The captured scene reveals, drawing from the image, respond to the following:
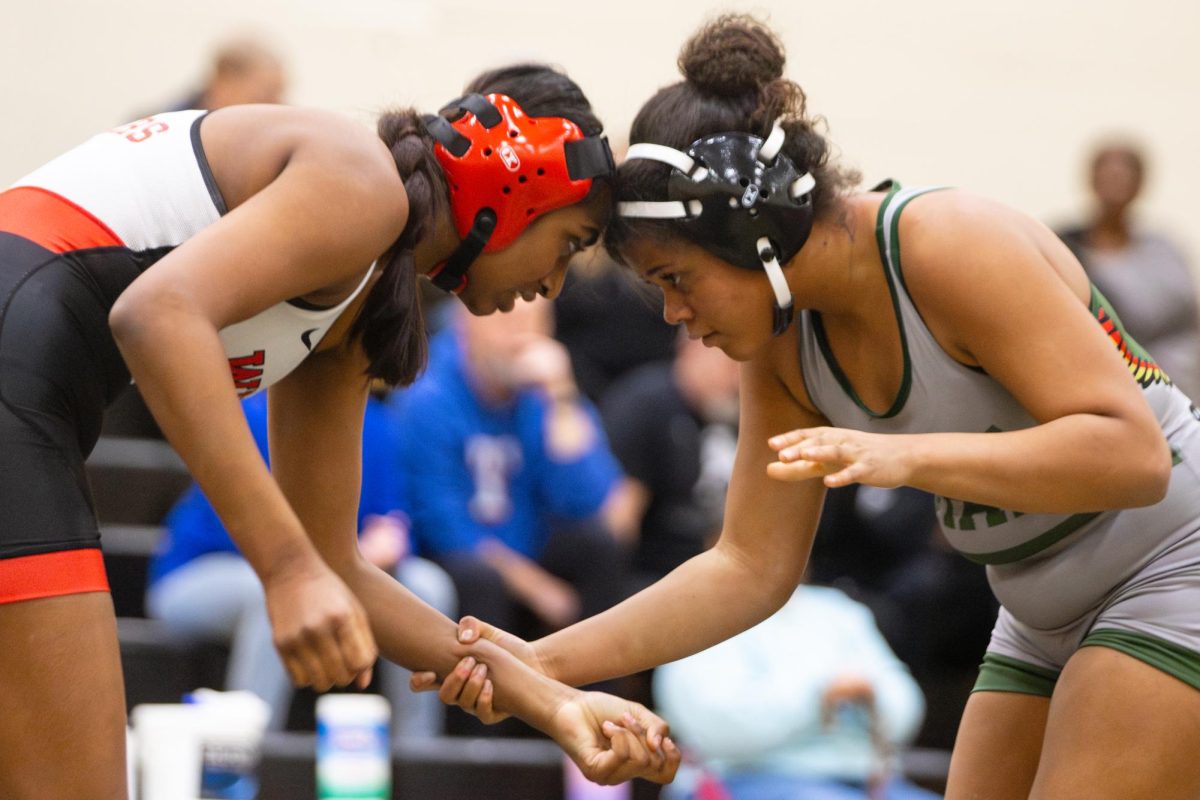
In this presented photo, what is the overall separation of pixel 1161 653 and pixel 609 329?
337cm

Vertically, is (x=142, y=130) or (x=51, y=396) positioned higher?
(x=142, y=130)

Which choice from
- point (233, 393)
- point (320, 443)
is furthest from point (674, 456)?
point (233, 393)

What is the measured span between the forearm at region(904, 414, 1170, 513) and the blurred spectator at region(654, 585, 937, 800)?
196cm

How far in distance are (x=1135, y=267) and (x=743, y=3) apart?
6.64 ft

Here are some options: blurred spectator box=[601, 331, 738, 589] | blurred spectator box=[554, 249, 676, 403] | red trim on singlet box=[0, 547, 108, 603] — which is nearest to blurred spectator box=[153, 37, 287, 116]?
blurred spectator box=[554, 249, 676, 403]

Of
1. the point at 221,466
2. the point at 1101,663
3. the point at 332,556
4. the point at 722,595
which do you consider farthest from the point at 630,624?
the point at 221,466

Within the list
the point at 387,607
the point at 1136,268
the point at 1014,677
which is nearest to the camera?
the point at 1014,677

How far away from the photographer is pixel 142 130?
2156 mm

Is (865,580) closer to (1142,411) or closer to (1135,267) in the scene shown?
(1135,267)

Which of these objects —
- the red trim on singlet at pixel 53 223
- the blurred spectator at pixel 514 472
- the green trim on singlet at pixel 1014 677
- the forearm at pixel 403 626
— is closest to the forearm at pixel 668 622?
the forearm at pixel 403 626

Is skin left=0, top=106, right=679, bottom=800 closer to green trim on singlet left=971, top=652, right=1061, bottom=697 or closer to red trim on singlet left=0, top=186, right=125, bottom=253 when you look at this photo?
red trim on singlet left=0, top=186, right=125, bottom=253

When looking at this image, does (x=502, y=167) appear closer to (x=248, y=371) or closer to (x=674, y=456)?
(x=248, y=371)

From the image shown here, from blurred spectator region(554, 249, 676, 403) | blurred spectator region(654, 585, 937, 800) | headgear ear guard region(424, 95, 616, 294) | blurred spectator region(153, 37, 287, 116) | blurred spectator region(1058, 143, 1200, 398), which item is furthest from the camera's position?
blurred spectator region(1058, 143, 1200, 398)

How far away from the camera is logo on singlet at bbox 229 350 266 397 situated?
215 cm
